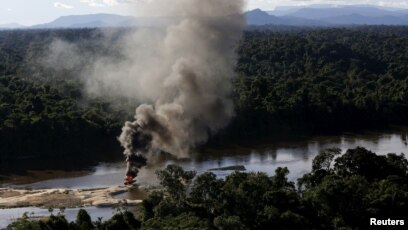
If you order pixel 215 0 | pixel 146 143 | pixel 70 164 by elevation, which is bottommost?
pixel 70 164

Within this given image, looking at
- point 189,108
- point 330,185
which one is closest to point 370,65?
point 189,108

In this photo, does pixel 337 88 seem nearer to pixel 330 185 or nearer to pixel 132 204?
pixel 132 204

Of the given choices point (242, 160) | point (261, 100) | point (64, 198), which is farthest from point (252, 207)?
point (261, 100)

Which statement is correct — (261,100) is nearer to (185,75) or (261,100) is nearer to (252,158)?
(252,158)

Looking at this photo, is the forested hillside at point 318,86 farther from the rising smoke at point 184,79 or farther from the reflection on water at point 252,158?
the rising smoke at point 184,79

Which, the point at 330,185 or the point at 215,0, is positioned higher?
the point at 215,0
